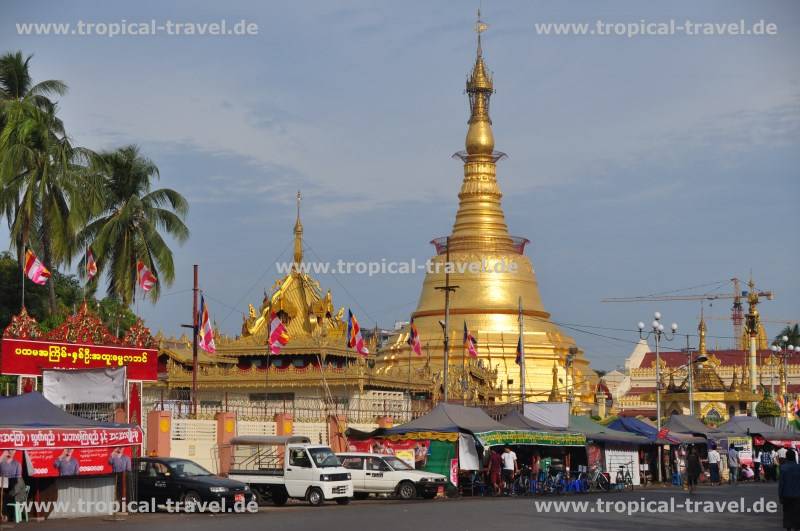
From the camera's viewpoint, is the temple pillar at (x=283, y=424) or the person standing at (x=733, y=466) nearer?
the temple pillar at (x=283, y=424)

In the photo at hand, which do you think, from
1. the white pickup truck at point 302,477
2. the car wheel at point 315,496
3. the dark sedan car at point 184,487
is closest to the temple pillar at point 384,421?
the white pickup truck at point 302,477

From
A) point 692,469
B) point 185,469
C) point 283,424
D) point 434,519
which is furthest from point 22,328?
point 692,469

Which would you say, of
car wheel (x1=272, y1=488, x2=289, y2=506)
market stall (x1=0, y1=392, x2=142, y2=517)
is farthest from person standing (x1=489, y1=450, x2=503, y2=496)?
market stall (x1=0, y1=392, x2=142, y2=517)

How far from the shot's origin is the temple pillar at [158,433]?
3516cm

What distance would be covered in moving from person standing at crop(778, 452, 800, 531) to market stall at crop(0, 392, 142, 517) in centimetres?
1324

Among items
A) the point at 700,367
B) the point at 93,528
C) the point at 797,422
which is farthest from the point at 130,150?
the point at 700,367

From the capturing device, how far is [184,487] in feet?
94.9

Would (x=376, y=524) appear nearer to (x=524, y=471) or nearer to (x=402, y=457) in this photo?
(x=402, y=457)

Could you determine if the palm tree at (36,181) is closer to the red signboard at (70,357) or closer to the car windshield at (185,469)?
the red signboard at (70,357)

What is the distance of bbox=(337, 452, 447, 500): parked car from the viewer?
113ft

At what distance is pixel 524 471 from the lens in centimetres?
4038

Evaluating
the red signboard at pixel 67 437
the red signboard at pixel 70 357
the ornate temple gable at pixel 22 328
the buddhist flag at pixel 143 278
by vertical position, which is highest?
the buddhist flag at pixel 143 278

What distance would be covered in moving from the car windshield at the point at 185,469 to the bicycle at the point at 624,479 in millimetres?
17936

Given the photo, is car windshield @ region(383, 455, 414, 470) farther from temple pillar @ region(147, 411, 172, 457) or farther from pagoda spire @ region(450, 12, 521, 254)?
pagoda spire @ region(450, 12, 521, 254)
